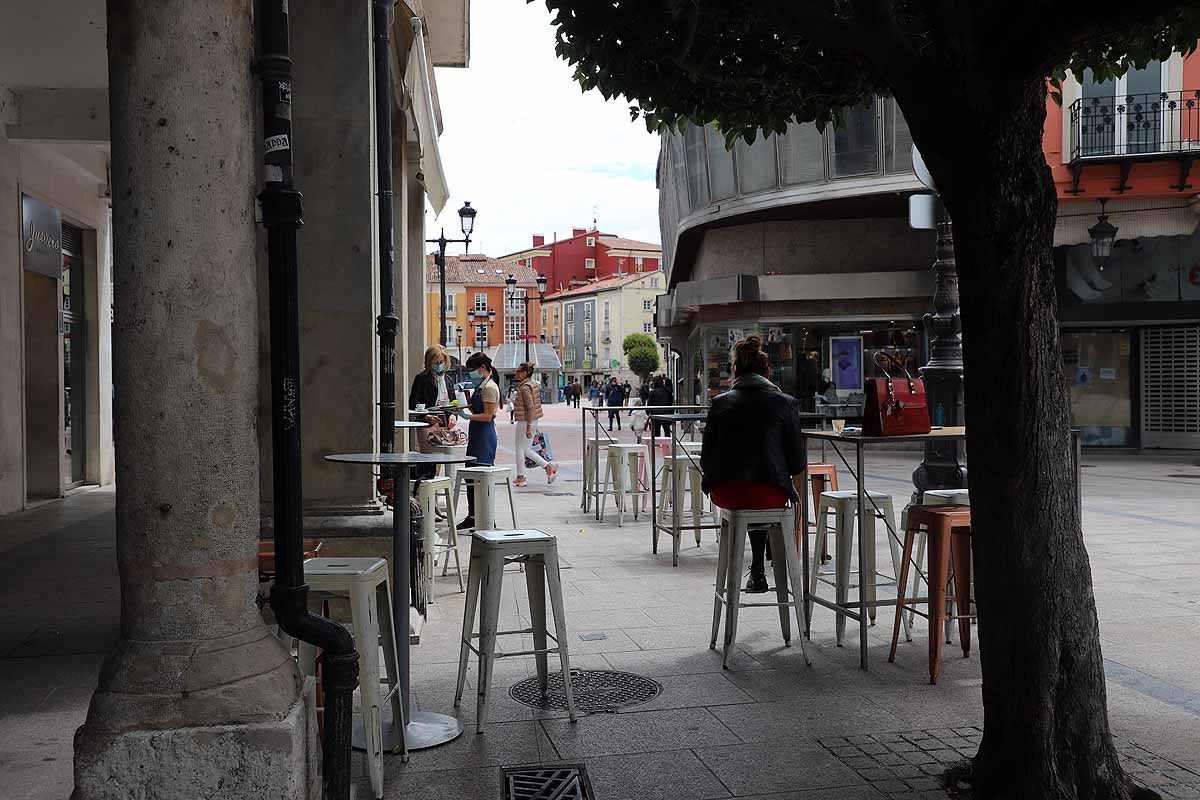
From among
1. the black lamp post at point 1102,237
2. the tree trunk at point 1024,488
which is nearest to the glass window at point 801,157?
the black lamp post at point 1102,237

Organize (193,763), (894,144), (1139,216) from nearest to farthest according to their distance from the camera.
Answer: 1. (193,763)
2. (1139,216)
3. (894,144)

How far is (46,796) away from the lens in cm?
364

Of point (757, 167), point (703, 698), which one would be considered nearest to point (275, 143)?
point (703, 698)

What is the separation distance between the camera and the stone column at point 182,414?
2965 mm

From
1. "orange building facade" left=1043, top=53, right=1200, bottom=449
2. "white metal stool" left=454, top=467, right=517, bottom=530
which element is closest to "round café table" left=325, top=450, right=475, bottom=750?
"white metal stool" left=454, top=467, right=517, bottom=530

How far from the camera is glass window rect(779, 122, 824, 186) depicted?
22.8 meters

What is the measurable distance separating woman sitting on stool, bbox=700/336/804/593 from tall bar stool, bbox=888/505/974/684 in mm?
823

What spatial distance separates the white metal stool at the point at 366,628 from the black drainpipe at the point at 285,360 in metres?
0.30

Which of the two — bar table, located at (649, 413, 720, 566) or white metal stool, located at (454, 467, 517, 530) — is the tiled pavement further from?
white metal stool, located at (454, 467, 517, 530)

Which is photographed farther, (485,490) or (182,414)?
(485,490)

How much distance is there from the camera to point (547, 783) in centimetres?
378

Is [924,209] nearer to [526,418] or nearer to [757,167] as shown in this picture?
[526,418]

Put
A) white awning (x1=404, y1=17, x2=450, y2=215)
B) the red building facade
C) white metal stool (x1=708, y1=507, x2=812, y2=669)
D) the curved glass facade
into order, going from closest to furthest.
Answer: white metal stool (x1=708, y1=507, x2=812, y2=669)
white awning (x1=404, y1=17, x2=450, y2=215)
the curved glass facade
the red building facade

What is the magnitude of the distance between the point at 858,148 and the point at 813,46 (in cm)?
1837
